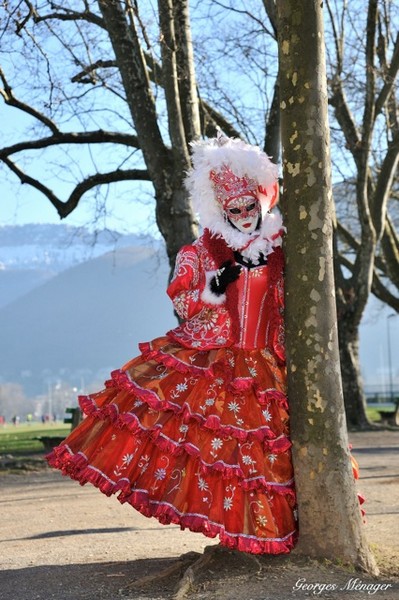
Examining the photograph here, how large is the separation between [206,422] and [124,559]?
49.9 inches

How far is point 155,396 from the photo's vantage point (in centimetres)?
504

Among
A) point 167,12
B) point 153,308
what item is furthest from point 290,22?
point 153,308

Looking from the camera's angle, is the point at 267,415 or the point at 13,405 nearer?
the point at 267,415

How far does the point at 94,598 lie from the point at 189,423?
3.43ft

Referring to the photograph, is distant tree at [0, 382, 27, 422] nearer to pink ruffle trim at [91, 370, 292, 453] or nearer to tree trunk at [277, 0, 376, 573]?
pink ruffle trim at [91, 370, 292, 453]

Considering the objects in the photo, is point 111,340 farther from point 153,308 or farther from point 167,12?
point 167,12

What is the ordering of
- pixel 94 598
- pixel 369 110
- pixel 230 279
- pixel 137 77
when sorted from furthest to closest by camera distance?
pixel 369 110 → pixel 137 77 → pixel 230 279 → pixel 94 598

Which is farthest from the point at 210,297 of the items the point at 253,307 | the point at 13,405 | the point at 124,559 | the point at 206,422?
the point at 13,405

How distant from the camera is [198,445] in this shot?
16.1 feet

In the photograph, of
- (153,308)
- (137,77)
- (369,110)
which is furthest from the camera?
(153,308)

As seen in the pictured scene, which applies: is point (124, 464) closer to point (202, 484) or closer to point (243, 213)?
point (202, 484)

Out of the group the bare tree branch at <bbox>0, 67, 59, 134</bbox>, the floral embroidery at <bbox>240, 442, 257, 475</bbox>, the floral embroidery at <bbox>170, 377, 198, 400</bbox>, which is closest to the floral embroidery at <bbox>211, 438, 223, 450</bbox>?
the floral embroidery at <bbox>240, 442, 257, 475</bbox>

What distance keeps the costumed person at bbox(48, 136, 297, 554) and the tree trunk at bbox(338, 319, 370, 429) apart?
41.8ft
